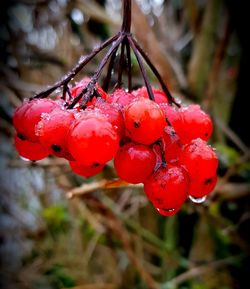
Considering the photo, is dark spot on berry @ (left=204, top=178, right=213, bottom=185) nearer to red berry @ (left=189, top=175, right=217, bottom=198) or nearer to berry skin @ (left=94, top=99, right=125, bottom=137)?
red berry @ (left=189, top=175, right=217, bottom=198)

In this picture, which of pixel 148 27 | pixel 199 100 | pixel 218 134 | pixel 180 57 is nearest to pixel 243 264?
pixel 218 134

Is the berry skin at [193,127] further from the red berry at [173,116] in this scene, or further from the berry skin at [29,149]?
the berry skin at [29,149]

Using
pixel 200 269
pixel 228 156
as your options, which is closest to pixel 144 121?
pixel 228 156

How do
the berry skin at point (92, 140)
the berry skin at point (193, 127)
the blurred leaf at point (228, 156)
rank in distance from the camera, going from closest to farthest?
1. the berry skin at point (92, 140)
2. the berry skin at point (193, 127)
3. the blurred leaf at point (228, 156)

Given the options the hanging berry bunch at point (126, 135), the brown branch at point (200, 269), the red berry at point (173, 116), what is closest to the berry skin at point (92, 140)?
the hanging berry bunch at point (126, 135)

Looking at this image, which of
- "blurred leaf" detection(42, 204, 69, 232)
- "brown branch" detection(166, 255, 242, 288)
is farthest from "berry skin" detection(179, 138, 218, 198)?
"blurred leaf" detection(42, 204, 69, 232)

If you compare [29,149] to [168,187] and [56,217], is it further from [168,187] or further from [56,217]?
[56,217]
